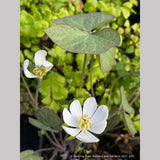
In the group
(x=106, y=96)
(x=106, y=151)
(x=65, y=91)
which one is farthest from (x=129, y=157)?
(x=65, y=91)

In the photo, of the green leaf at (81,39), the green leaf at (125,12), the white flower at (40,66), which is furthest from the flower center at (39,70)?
the green leaf at (125,12)

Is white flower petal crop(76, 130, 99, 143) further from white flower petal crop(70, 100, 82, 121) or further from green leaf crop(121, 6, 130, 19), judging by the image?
green leaf crop(121, 6, 130, 19)

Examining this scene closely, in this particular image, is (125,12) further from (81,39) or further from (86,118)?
(86,118)

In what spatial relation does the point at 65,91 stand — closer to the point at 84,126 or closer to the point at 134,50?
the point at 84,126

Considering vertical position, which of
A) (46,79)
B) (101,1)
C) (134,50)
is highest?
(101,1)

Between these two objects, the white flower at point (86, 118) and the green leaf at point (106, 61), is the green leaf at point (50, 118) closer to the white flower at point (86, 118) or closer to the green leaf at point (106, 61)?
the white flower at point (86, 118)

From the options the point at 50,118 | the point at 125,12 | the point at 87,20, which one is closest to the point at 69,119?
the point at 50,118

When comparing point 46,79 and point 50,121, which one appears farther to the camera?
point 46,79
